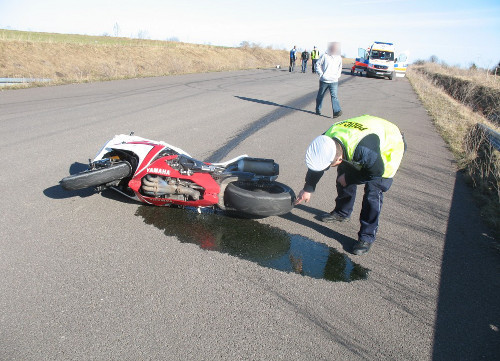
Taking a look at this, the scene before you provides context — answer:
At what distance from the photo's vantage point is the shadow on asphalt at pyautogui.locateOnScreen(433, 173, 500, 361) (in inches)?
102

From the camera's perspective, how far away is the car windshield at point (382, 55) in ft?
104

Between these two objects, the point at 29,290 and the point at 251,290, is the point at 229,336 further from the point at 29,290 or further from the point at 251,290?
the point at 29,290

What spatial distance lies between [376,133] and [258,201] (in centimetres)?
129

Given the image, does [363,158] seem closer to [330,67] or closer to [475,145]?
[475,145]

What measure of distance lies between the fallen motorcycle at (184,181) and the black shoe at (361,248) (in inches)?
29.6

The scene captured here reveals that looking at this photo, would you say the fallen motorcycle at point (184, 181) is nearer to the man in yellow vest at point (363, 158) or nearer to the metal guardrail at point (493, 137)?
the man in yellow vest at point (363, 158)

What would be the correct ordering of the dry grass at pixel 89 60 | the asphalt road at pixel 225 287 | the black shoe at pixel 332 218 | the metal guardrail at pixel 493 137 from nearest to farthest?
the asphalt road at pixel 225 287, the black shoe at pixel 332 218, the metal guardrail at pixel 493 137, the dry grass at pixel 89 60

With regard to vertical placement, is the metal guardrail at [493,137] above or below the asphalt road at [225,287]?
above

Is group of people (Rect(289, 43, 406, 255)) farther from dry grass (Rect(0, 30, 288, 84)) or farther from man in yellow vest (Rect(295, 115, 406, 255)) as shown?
dry grass (Rect(0, 30, 288, 84))

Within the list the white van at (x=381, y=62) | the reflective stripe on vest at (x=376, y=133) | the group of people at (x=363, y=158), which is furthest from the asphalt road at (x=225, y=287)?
the white van at (x=381, y=62)

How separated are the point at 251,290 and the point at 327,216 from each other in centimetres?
175

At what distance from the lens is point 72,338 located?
2.43 metres

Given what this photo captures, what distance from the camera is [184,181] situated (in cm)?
407

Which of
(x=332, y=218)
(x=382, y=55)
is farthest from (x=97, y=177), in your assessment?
(x=382, y=55)
